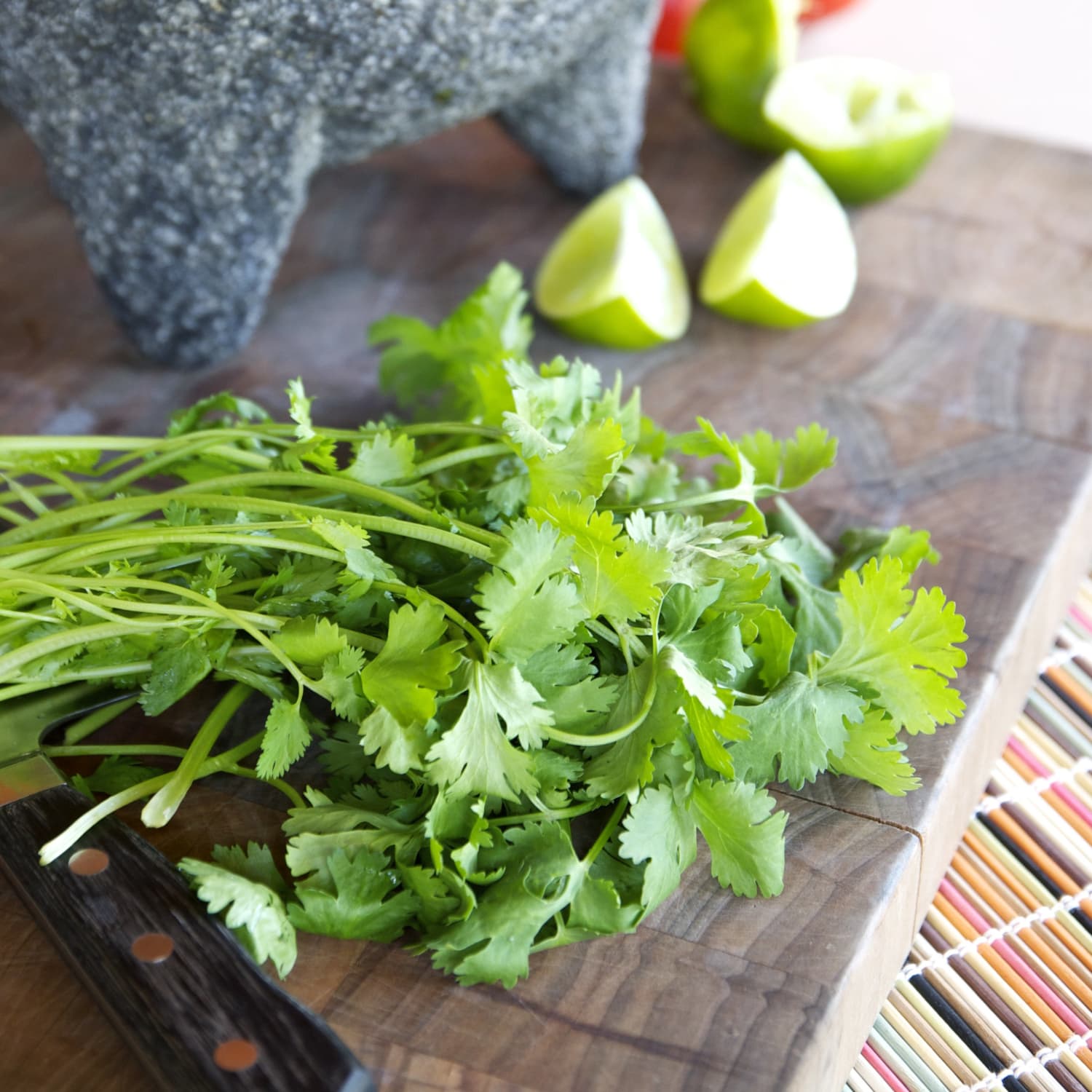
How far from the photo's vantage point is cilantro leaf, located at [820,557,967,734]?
2.82 ft

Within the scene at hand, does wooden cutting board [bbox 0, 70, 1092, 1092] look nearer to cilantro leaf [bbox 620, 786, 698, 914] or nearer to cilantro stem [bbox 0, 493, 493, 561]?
cilantro leaf [bbox 620, 786, 698, 914]

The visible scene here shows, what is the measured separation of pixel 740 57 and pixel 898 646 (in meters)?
1.06

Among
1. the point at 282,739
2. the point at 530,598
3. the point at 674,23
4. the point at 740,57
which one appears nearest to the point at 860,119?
the point at 740,57

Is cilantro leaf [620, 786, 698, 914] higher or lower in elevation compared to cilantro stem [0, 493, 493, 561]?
lower

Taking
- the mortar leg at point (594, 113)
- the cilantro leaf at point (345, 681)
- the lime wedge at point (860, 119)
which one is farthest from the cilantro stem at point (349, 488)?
the lime wedge at point (860, 119)

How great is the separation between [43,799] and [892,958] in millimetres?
592

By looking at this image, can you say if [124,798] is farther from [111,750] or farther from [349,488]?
[349,488]

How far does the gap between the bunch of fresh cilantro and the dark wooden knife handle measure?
2 centimetres

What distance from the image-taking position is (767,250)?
139 cm

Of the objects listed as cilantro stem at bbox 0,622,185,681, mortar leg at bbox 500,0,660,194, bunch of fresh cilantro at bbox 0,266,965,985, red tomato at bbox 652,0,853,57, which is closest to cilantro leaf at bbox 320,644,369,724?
bunch of fresh cilantro at bbox 0,266,965,985

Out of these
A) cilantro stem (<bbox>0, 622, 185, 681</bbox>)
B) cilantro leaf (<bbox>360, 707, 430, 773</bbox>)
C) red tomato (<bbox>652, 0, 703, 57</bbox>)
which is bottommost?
cilantro stem (<bbox>0, 622, 185, 681</bbox>)

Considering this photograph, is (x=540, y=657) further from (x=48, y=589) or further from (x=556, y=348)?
(x=556, y=348)

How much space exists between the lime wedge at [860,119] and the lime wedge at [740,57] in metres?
0.04

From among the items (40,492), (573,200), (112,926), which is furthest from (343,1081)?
(573,200)
